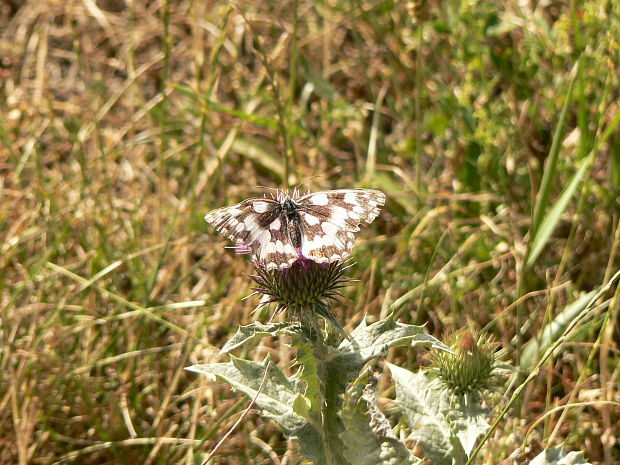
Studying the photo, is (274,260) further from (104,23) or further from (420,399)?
(104,23)

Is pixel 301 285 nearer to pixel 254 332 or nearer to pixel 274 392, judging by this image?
pixel 254 332

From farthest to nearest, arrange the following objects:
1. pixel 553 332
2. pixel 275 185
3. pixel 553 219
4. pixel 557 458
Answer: pixel 275 185, pixel 553 219, pixel 553 332, pixel 557 458

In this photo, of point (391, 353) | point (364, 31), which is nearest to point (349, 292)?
point (391, 353)

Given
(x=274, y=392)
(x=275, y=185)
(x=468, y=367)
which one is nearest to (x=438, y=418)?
(x=468, y=367)

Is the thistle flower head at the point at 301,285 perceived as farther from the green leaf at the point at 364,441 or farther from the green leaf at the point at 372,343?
the green leaf at the point at 364,441

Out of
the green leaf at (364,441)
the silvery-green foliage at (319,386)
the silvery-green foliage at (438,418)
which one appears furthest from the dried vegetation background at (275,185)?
the silvery-green foliage at (319,386)

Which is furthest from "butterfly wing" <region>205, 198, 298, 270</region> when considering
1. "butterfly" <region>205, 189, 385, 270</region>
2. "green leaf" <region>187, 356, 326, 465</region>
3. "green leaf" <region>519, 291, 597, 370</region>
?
"green leaf" <region>519, 291, 597, 370</region>
